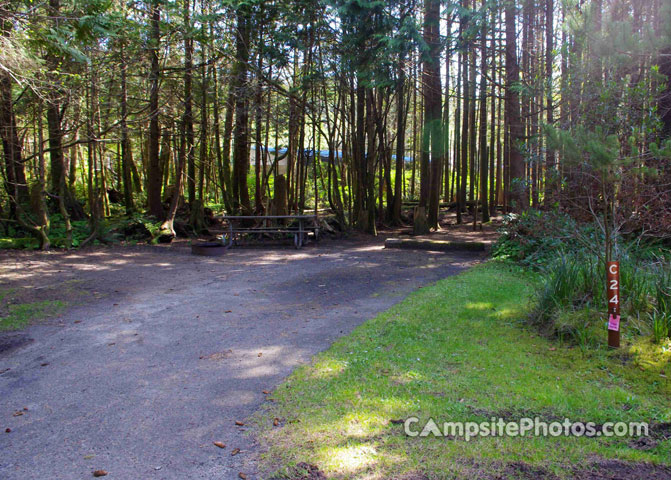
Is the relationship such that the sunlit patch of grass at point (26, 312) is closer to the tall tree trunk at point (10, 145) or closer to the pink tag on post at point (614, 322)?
the tall tree trunk at point (10, 145)

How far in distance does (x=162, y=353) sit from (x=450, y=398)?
9.28 feet

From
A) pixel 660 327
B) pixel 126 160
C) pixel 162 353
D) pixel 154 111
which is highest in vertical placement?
pixel 154 111

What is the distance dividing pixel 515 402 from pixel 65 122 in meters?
12.0

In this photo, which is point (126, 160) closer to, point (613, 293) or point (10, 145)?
point (10, 145)

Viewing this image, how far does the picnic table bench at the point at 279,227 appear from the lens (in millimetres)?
13305

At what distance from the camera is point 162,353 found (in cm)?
481

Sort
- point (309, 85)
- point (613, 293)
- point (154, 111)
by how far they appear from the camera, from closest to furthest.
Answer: point (613, 293) → point (154, 111) → point (309, 85)

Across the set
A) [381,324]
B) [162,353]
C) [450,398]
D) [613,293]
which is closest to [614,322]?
[613,293]

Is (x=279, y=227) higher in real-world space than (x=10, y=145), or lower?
lower

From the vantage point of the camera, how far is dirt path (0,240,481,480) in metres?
2.94

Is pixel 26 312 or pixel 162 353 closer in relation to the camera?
pixel 162 353

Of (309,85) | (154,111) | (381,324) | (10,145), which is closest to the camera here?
(381,324)

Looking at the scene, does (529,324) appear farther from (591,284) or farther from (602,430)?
Result: (602,430)

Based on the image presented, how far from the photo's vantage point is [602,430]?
3.07 metres
